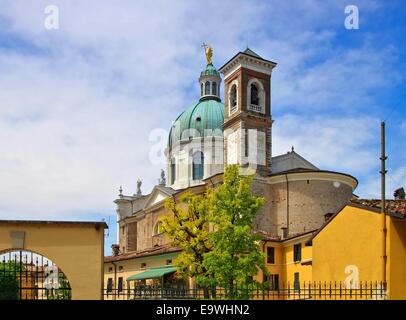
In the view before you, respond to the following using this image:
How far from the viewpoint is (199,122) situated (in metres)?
63.3

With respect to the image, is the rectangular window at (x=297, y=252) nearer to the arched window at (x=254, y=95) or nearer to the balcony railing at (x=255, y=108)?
the balcony railing at (x=255, y=108)

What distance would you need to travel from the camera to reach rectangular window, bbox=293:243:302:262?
36438 millimetres

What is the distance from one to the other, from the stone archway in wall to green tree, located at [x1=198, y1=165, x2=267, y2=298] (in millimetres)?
13559

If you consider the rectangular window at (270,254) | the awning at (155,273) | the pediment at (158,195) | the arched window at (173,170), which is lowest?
the awning at (155,273)

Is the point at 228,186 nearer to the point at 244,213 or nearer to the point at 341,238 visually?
the point at 244,213

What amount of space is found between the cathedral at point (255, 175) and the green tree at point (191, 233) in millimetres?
6638

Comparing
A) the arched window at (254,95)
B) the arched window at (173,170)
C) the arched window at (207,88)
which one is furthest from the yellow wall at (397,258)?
the arched window at (207,88)

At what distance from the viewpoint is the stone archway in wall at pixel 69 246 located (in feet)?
43.5

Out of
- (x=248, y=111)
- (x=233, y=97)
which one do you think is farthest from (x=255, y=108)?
(x=233, y=97)

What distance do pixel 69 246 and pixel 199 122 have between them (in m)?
50.3
